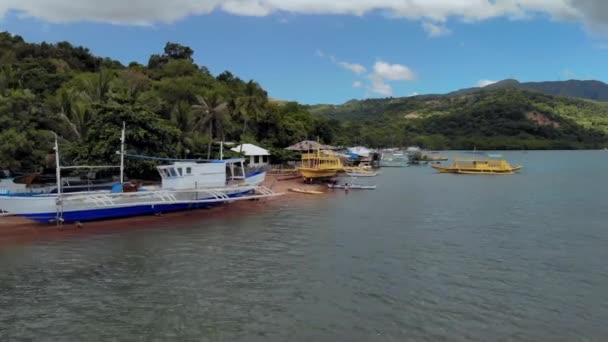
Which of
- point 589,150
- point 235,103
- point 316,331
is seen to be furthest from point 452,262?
point 589,150

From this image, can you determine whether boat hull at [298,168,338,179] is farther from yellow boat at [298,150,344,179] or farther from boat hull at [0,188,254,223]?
boat hull at [0,188,254,223]

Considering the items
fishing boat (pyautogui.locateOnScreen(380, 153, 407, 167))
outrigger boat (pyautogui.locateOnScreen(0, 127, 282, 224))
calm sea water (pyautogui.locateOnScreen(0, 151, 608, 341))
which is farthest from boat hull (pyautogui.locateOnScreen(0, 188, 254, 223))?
fishing boat (pyautogui.locateOnScreen(380, 153, 407, 167))

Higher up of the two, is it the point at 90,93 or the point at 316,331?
the point at 90,93

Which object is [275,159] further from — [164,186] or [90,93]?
[164,186]

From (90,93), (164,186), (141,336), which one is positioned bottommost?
(141,336)

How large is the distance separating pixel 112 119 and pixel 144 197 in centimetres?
813

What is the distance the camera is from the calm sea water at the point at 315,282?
41.3ft

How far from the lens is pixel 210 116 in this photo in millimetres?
46125

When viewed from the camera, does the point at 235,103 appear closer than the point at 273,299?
No

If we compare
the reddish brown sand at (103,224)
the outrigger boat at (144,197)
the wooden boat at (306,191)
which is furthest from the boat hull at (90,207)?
the wooden boat at (306,191)

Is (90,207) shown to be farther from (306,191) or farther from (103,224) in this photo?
(306,191)

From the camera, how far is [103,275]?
17125 millimetres

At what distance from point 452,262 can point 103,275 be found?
13009 millimetres

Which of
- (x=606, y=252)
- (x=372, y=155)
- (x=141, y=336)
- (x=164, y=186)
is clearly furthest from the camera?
(x=372, y=155)
